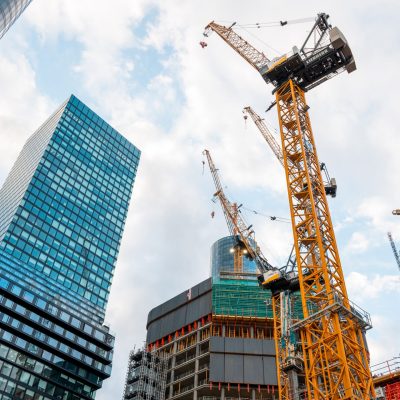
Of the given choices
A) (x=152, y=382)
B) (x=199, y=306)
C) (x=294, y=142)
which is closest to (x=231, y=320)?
(x=199, y=306)

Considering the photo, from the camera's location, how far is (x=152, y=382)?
295ft

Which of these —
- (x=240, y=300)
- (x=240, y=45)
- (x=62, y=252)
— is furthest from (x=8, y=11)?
(x=240, y=300)

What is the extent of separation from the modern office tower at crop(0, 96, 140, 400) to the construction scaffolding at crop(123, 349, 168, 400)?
23118 millimetres

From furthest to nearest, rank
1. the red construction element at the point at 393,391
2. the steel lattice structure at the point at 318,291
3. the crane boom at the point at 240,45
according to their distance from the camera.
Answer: the crane boom at the point at 240,45
the red construction element at the point at 393,391
the steel lattice structure at the point at 318,291

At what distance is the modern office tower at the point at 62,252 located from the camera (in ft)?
344

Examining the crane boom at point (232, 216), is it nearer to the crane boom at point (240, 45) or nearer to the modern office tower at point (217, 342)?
the modern office tower at point (217, 342)

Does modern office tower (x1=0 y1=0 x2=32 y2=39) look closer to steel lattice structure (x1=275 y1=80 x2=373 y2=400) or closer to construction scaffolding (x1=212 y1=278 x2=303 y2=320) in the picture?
steel lattice structure (x1=275 y1=80 x2=373 y2=400)

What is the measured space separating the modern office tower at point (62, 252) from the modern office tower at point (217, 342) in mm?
19985

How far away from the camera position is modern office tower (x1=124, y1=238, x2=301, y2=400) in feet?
278

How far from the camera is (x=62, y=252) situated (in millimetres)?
129250

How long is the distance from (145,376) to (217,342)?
14.6m

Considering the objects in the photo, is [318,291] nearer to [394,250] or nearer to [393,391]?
[393,391]

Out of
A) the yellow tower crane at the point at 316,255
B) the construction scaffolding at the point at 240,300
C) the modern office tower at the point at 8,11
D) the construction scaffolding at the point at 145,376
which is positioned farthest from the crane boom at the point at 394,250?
the modern office tower at the point at 8,11

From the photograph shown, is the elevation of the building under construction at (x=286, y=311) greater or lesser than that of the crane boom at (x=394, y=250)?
lesser
